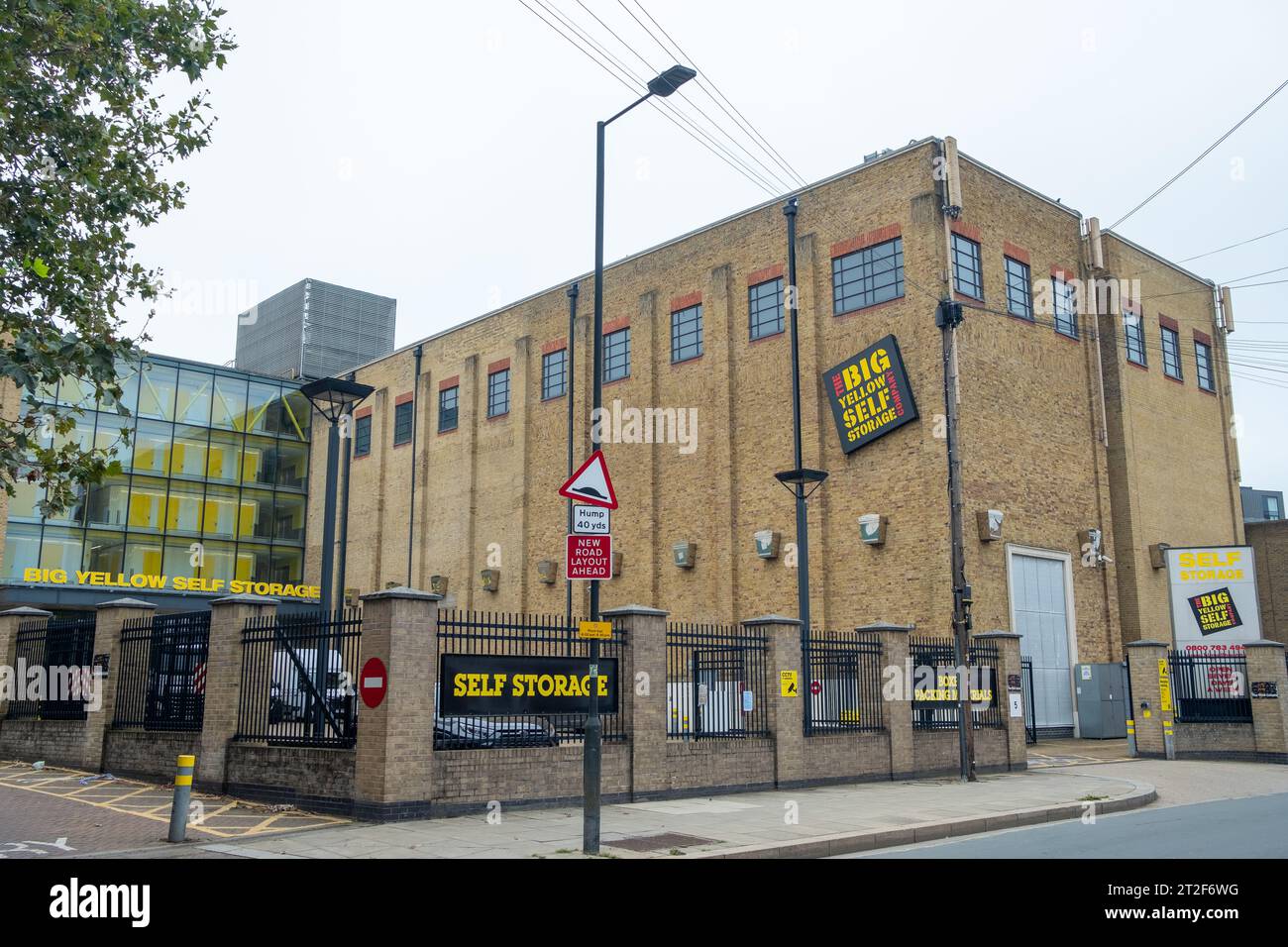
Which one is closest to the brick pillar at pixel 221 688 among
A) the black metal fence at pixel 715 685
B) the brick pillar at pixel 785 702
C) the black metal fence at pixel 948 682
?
the black metal fence at pixel 715 685

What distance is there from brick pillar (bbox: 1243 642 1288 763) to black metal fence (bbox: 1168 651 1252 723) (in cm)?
33

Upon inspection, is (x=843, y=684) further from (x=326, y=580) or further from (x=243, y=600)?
(x=243, y=600)

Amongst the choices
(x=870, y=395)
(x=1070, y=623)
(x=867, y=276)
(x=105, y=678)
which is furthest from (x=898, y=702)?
(x=867, y=276)

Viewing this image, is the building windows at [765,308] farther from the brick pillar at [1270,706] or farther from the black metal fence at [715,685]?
the black metal fence at [715,685]

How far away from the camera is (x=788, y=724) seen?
17359 millimetres

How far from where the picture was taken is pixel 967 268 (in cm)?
2850

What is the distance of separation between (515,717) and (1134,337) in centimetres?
2564

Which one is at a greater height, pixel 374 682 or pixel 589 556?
pixel 589 556

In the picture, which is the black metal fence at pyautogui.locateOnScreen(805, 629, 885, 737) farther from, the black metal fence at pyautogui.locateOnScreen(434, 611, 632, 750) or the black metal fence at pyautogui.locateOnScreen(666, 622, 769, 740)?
the black metal fence at pyautogui.locateOnScreen(434, 611, 632, 750)

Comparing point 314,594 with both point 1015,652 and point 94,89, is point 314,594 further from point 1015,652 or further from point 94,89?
point 94,89

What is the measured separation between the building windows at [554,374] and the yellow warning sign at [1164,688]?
20.1 meters

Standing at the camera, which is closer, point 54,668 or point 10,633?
point 54,668

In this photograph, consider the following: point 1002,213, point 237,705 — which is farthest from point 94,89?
point 1002,213

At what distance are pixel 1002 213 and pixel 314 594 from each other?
2923 cm
